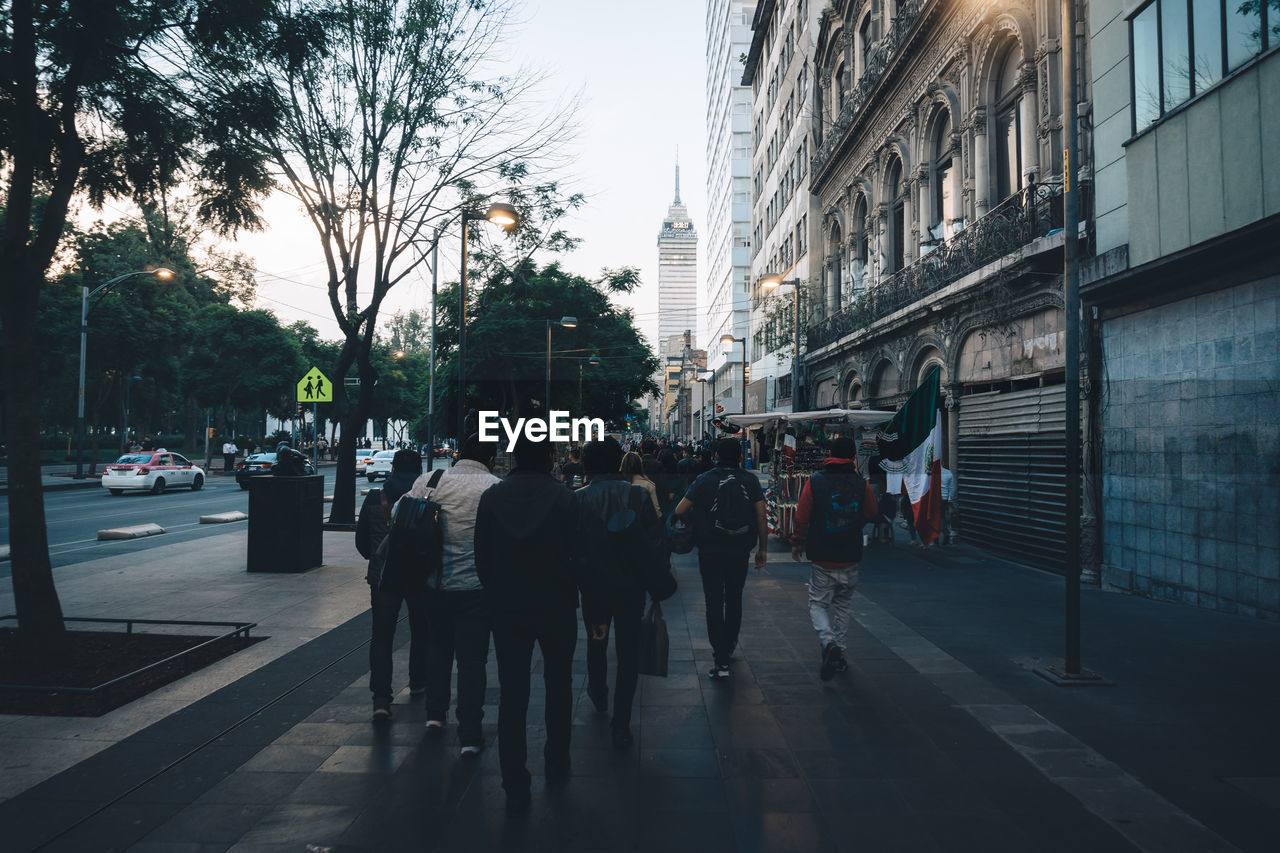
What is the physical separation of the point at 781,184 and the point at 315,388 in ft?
102

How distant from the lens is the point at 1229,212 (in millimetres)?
8805

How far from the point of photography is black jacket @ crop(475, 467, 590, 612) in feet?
13.6

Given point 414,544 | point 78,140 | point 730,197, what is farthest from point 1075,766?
point 730,197

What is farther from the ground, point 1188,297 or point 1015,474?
point 1188,297

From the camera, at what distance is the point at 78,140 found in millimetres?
6766

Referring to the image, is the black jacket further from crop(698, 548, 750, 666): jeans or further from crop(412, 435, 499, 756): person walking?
crop(698, 548, 750, 666): jeans

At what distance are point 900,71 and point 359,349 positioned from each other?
1455cm

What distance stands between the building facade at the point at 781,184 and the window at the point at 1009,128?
970 centimetres

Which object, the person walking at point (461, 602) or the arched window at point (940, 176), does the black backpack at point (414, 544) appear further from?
the arched window at point (940, 176)

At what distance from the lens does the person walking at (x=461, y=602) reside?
4809mm

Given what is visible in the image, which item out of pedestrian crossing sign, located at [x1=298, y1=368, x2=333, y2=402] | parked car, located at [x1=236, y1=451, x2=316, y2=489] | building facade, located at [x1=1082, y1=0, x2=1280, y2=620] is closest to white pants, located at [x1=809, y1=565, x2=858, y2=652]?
building facade, located at [x1=1082, y1=0, x2=1280, y2=620]

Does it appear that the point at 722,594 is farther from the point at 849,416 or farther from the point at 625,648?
the point at 849,416

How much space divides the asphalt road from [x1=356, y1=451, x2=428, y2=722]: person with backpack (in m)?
8.28

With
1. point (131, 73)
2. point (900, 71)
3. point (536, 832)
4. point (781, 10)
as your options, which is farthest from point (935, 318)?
point (781, 10)
